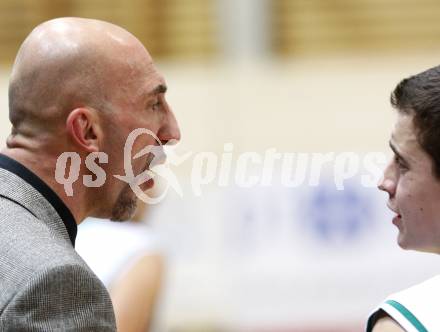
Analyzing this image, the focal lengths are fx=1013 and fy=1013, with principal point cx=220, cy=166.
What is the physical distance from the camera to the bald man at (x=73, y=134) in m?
1.77

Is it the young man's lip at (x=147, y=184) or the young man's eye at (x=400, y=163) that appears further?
the young man's lip at (x=147, y=184)

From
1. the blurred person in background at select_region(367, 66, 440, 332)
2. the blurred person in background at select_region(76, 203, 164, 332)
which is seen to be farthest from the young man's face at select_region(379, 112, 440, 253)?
the blurred person in background at select_region(76, 203, 164, 332)

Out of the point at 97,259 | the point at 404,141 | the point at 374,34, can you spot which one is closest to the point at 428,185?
the point at 404,141

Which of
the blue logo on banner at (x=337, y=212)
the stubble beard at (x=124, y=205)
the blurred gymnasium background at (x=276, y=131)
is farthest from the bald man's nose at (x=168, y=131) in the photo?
the blue logo on banner at (x=337, y=212)

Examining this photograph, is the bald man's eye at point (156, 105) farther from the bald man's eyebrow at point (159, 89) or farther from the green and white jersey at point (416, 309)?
the green and white jersey at point (416, 309)

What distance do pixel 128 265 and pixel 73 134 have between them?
1.07 m

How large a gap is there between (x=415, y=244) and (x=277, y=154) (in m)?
4.19

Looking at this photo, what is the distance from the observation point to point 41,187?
1.92 m

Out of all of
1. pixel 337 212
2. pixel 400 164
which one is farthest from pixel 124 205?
pixel 337 212

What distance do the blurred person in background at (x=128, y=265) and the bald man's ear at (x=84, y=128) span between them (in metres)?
0.87

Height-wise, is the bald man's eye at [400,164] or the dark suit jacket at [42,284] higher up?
the bald man's eye at [400,164]

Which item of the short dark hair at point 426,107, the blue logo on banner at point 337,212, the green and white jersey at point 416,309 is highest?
the short dark hair at point 426,107

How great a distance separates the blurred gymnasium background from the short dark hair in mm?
3217

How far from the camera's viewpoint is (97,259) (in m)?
2.96
